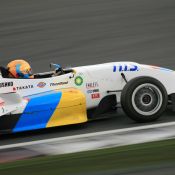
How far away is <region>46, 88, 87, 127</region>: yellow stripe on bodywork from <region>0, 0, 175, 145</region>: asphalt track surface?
4609 millimetres

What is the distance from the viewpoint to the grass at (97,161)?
19.0ft

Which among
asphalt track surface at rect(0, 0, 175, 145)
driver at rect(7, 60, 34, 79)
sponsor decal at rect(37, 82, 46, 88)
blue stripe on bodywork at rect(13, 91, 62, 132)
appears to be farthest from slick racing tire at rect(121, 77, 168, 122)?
asphalt track surface at rect(0, 0, 175, 145)

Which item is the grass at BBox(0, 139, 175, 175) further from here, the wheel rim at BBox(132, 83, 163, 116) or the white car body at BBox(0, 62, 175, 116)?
the white car body at BBox(0, 62, 175, 116)

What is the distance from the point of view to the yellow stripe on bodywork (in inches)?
339

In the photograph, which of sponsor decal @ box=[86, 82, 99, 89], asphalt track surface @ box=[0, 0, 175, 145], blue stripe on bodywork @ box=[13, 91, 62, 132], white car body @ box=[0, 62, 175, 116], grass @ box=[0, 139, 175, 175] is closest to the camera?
grass @ box=[0, 139, 175, 175]

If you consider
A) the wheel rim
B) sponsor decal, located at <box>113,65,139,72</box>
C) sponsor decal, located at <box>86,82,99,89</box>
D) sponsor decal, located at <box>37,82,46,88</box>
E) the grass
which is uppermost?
sponsor decal, located at <box>113,65,139,72</box>

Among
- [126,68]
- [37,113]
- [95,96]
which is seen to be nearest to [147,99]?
[126,68]

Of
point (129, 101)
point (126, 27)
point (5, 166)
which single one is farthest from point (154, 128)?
point (126, 27)

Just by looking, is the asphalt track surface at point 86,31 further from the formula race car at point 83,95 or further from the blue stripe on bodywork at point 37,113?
the blue stripe on bodywork at point 37,113

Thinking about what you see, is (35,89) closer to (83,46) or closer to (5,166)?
(5,166)

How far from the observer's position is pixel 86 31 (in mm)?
15859

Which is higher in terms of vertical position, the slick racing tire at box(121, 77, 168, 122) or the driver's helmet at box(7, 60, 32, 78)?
the driver's helmet at box(7, 60, 32, 78)

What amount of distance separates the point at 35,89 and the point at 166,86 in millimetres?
1965

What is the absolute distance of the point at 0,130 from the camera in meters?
8.55
